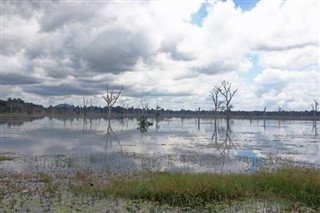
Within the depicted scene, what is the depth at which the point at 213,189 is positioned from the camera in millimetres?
12031

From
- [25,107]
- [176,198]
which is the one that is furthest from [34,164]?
[25,107]

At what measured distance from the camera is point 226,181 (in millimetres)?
12859

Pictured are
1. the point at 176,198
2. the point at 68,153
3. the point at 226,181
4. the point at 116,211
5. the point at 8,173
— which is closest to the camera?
the point at 116,211

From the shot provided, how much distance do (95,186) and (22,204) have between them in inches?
114

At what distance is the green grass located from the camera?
37.9 ft

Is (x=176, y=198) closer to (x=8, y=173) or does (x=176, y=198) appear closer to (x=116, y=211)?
(x=116, y=211)

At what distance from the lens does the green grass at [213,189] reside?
37.9 feet

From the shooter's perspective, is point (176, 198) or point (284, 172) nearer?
point (176, 198)

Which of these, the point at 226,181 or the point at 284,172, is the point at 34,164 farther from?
the point at 284,172

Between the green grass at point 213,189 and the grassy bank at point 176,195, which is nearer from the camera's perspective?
the grassy bank at point 176,195

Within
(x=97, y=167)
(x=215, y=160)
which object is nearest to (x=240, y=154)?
(x=215, y=160)

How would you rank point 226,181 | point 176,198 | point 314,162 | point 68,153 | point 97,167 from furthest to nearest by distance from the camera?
1. point 68,153
2. point 314,162
3. point 97,167
4. point 226,181
5. point 176,198

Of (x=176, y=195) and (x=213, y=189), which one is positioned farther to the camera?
(x=213, y=189)

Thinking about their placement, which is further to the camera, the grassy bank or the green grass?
the green grass
